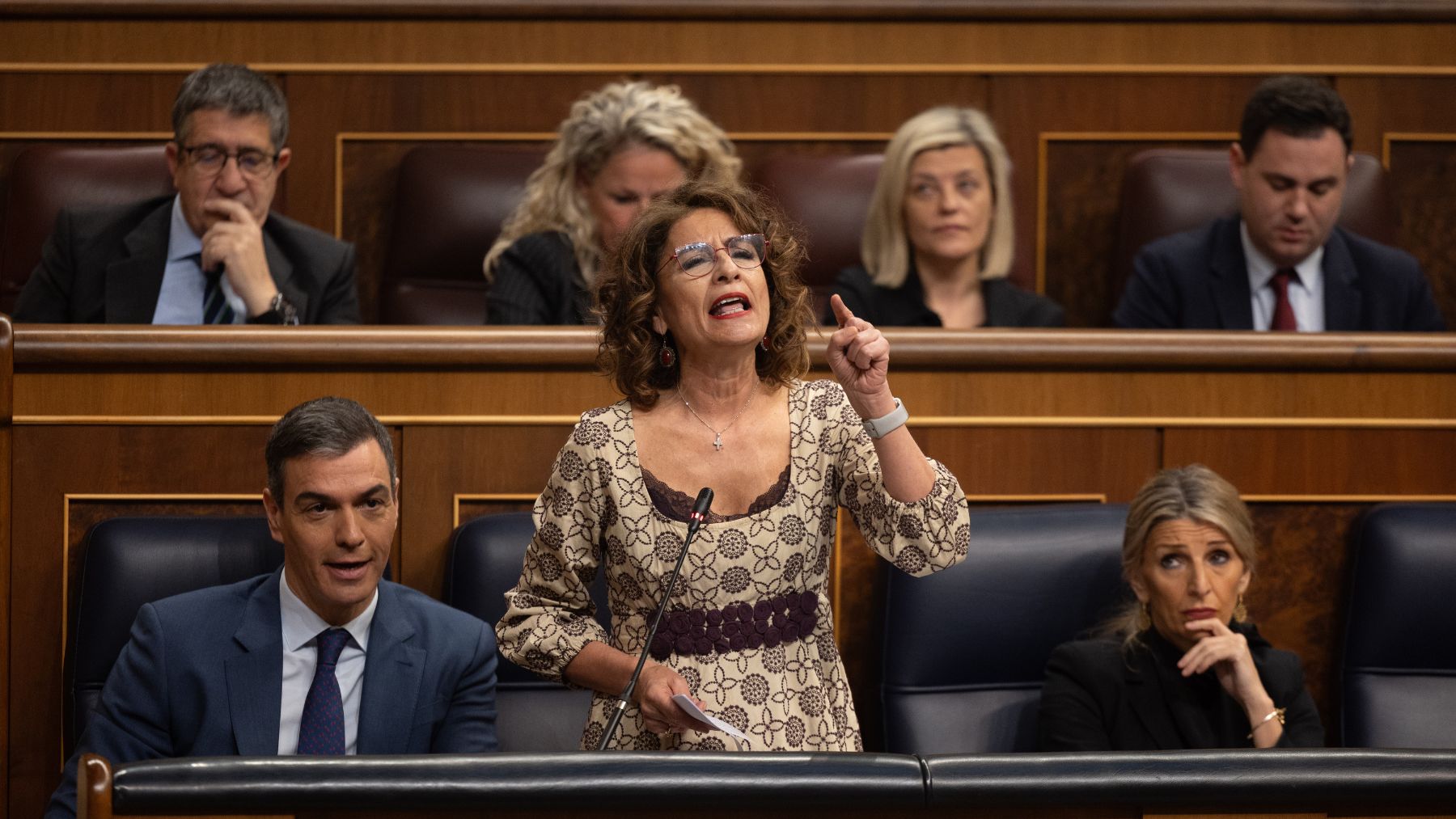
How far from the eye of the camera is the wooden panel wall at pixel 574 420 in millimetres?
1236

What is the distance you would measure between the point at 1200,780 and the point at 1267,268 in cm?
109

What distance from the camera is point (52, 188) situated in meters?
1.75

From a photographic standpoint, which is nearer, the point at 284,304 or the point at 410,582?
the point at 410,582

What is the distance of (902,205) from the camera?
168cm

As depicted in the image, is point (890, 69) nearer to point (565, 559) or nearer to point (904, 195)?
point (904, 195)

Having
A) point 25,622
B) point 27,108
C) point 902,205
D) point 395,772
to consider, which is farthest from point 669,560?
point 27,108

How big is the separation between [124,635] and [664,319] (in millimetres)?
483

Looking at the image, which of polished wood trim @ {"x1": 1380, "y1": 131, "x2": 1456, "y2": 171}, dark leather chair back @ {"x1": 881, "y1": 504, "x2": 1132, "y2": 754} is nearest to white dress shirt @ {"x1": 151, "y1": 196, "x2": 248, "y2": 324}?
dark leather chair back @ {"x1": 881, "y1": 504, "x2": 1132, "y2": 754}

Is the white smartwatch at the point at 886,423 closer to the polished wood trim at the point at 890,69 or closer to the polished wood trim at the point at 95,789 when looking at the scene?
the polished wood trim at the point at 95,789

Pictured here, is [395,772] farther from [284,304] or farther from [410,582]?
[284,304]

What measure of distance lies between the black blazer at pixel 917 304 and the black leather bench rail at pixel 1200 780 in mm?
956

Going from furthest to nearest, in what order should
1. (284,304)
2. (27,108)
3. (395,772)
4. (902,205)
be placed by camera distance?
(27,108) → (902,205) → (284,304) → (395,772)

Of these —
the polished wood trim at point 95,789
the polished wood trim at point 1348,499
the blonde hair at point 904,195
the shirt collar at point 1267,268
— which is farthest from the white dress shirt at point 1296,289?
the polished wood trim at point 95,789

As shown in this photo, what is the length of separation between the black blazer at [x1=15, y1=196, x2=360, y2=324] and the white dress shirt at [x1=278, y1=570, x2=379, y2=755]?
471mm
